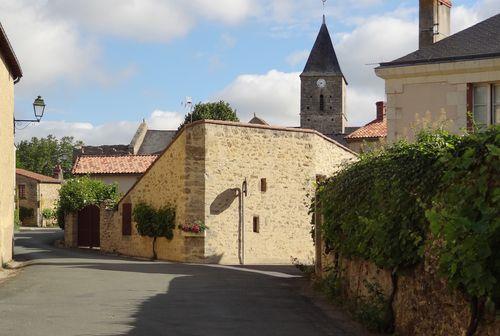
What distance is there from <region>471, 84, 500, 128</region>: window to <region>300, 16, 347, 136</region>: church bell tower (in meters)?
67.9

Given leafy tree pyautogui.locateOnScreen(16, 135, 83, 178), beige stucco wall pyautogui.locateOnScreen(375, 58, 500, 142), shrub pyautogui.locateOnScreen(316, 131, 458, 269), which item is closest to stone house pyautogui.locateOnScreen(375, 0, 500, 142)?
beige stucco wall pyautogui.locateOnScreen(375, 58, 500, 142)

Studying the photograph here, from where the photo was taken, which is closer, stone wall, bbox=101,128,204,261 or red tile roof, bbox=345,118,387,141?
stone wall, bbox=101,128,204,261

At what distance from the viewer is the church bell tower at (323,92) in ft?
280

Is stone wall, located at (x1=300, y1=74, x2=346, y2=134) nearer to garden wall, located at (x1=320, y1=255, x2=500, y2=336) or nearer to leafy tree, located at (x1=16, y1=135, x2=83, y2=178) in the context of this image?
leafy tree, located at (x1=16, y1=135, x2=83, y2=178)

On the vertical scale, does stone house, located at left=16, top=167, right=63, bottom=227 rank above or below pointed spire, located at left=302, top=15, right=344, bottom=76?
below

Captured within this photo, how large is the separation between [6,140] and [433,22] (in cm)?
1256

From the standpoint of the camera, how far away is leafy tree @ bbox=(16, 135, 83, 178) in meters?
108

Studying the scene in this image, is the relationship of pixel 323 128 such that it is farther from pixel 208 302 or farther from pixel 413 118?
pixel 208 302

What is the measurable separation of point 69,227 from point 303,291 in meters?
21.4

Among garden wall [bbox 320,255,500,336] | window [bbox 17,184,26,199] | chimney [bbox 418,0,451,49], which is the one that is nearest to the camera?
garden wall [bbox 320,255,500,336]

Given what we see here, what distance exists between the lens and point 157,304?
1153cm

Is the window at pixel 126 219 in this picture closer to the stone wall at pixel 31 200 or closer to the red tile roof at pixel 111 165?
the red tile roof at pixel 111 165

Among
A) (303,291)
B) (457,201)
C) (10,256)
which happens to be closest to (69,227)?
(10,256)

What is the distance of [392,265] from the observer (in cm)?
892
